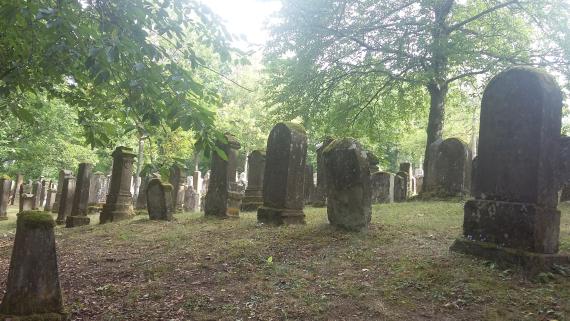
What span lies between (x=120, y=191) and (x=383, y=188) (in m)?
9.01

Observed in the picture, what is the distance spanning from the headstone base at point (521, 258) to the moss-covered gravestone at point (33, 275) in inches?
197

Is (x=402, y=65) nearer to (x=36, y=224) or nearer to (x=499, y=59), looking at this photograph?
(x=499, y=59)

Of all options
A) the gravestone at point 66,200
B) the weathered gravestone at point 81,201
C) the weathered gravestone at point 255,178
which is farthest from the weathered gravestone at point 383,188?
the gravestone at point 66,200

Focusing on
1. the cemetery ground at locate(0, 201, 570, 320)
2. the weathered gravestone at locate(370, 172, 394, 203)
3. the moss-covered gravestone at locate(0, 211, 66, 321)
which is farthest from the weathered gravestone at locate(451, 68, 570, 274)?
the weathered gravestone at locate(370, 172, 394, 203)

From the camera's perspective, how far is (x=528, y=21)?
47.3 ft

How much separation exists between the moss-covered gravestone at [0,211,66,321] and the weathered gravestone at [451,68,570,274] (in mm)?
5044

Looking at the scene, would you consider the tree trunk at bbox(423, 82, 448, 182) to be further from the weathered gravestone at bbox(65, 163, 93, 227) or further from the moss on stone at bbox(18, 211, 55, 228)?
the moss on stone at bbox(18, 211, 55, 228)

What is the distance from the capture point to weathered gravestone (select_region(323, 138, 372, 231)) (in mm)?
7172

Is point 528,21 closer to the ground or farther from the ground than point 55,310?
farther from the ground

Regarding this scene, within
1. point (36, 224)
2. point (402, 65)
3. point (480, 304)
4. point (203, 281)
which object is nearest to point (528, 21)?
point (402, 65)

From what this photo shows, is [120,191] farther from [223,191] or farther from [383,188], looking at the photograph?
[383,188]

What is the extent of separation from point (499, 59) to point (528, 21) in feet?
9.16

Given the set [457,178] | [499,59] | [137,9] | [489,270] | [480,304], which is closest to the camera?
[137,9]

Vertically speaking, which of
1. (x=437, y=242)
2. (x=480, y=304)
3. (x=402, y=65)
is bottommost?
(x=480, y=304)
